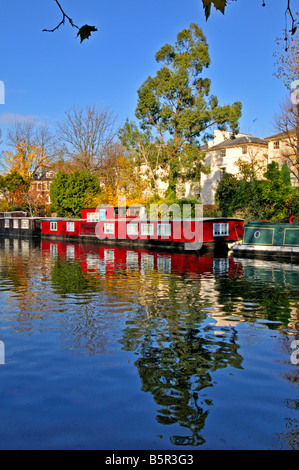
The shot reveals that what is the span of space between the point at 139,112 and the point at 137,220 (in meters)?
14.4

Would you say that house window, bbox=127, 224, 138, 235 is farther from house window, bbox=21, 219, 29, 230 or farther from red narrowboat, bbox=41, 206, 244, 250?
house window, bbox=21, 219, 29, 230

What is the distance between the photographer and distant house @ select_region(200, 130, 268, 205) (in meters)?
53.2

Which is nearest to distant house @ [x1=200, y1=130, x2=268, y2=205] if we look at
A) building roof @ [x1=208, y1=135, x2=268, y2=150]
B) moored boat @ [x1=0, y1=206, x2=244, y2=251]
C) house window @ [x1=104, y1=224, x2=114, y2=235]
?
building roof @ [x1=208, y1=135, x2=268, y2=150]

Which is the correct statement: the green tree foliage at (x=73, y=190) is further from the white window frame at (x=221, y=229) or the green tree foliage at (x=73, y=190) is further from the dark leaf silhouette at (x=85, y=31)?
the dark leaf silhouette at (x=85, y=31)

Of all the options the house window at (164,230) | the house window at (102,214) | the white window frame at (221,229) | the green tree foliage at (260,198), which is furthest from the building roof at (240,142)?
the house window at (164,230)

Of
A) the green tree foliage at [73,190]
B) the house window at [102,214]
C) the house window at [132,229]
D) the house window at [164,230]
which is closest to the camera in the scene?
the house window at [164,230]

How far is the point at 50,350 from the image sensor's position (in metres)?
7.36

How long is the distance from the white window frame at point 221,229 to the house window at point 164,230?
305 cm

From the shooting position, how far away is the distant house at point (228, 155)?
53.2m

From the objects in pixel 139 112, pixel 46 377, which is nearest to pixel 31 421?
pixel 46 377

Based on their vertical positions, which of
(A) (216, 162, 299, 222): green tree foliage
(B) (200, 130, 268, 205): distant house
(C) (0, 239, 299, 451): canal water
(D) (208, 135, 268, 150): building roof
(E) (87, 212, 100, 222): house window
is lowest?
(C) (0, 239, 299, 451): canal water

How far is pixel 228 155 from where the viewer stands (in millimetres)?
56125
